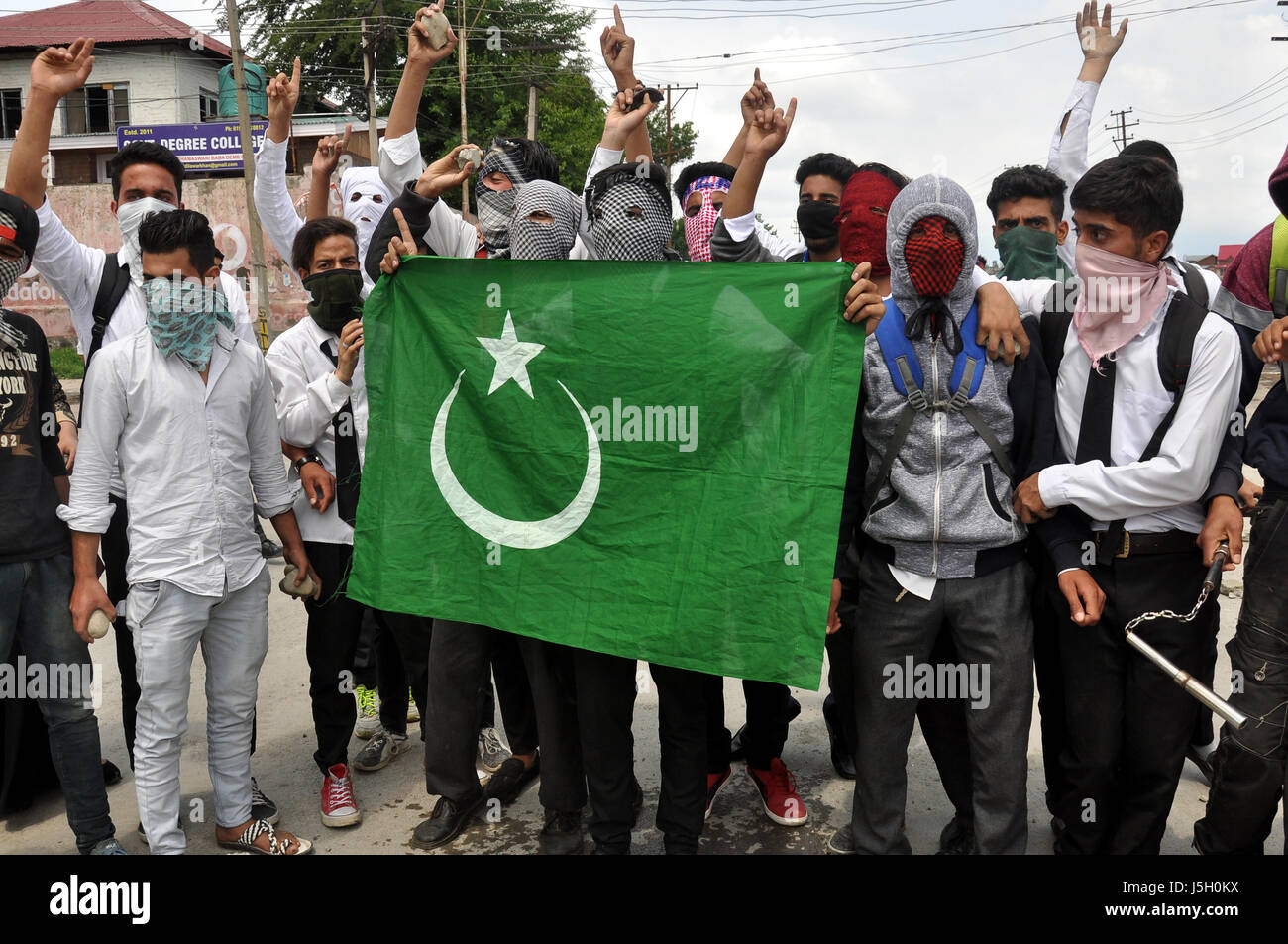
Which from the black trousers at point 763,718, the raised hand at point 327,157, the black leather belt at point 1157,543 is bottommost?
the black trousers at point 763,718

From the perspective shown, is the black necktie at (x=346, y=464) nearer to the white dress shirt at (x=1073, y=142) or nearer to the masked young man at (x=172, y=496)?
the masked young man at (x=172, y=496)

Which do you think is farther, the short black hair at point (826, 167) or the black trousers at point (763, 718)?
the short black hair at point (826, 167)

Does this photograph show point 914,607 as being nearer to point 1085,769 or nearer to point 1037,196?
point 1085,769

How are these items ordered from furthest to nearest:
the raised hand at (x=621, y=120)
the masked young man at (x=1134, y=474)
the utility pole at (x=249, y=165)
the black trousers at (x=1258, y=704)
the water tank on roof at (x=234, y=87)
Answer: the water tank on roof at (x=234, y=87)
the utility pole at (x=249, y=165)
the raised hand at (x=621, y=120)
the masked young man at (x=1134, y=474)
the black trousers at (x=1258, y=704)

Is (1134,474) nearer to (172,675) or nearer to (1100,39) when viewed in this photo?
(1100,39)

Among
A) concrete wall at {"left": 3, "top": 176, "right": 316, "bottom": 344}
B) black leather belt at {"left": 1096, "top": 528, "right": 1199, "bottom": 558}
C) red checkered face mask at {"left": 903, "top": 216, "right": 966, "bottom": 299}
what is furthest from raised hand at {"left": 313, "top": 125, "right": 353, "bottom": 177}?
concrete wall at {"left": 3, "top": 176, "right": 316, "bottom": 344}

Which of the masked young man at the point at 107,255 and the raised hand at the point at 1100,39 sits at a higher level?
the raised hand at the point at 1100,39

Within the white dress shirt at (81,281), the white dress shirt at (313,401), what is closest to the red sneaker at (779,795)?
the white dress shirt at (313,401)

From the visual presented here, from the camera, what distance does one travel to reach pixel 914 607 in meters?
3.20

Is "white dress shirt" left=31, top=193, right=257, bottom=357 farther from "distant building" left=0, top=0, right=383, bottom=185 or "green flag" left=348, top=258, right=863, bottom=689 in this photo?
"distant building" left=0, top=0, right=383, bottom=185

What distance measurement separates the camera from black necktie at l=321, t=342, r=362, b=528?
4129 mm

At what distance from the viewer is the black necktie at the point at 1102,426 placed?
10.3 ft

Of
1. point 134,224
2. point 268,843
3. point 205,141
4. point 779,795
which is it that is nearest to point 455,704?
point 268,843

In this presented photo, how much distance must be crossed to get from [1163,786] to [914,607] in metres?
0.94
